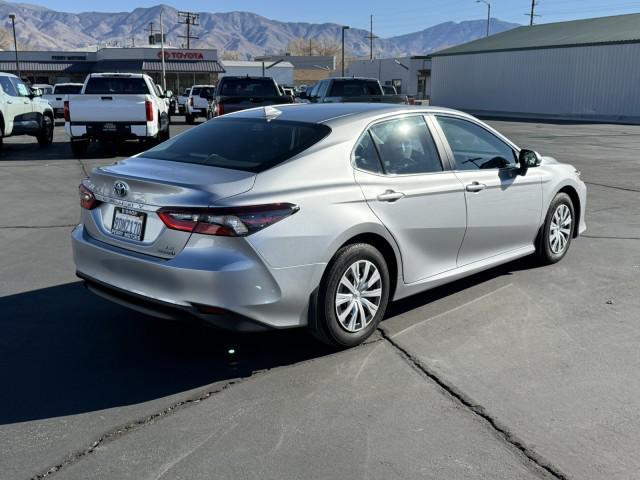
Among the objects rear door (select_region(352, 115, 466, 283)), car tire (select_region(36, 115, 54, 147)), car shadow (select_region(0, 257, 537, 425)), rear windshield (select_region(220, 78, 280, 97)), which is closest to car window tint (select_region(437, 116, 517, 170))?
rear door (select_region(352, 115, 466, 283))

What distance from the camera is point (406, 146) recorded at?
4.99 metres

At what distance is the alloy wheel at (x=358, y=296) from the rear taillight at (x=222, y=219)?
2.44 feet

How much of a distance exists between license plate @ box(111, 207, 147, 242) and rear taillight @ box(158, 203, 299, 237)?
22cm

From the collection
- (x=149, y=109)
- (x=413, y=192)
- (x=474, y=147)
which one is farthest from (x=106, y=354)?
(x=149, y=109)

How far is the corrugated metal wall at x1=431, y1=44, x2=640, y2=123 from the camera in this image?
40.0m

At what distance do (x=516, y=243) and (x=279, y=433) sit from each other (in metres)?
3.38

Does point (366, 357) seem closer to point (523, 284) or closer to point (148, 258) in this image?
point (148, 258)

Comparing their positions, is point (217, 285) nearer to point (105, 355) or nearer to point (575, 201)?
point (105, 355)

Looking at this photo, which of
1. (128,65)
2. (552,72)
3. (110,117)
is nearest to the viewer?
(110,117)

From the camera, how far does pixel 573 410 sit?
369 cm

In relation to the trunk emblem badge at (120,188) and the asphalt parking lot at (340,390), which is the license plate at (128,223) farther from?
the asphalt parking lot at (340,390)

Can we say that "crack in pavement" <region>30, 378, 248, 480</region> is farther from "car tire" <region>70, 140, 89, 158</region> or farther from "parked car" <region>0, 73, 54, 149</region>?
"parked car" <region>0, 73, 54, 149</region>

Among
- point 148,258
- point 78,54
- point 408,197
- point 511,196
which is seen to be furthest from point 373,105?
point 78,54

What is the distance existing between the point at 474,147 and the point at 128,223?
3102 mm
